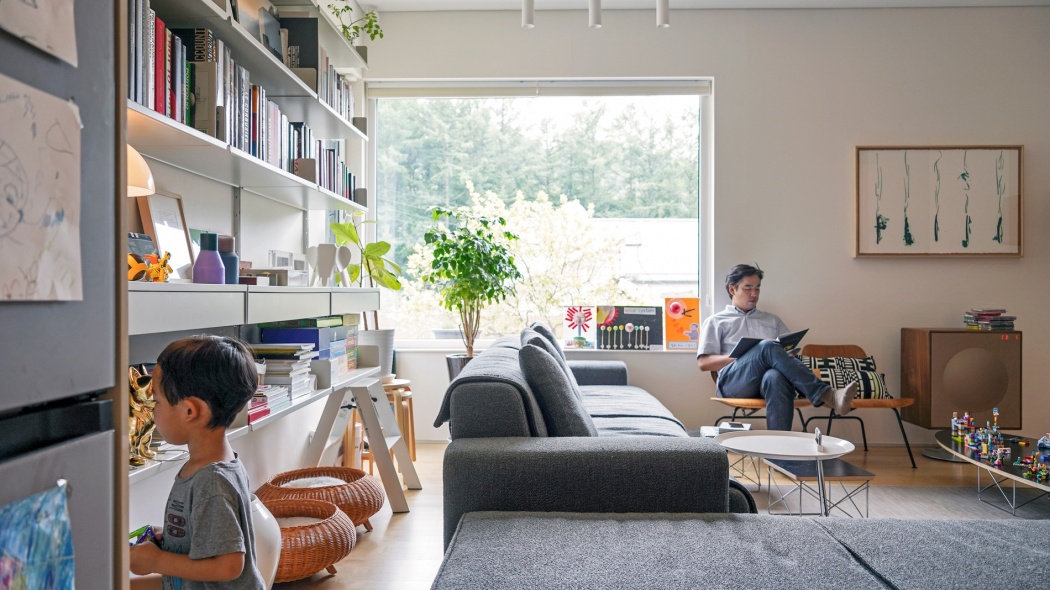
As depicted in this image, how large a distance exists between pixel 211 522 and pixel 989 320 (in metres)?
4.78

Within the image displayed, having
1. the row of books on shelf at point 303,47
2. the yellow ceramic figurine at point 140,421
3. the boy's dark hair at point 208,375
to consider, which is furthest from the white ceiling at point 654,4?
the boy's dark hair at point 208,375

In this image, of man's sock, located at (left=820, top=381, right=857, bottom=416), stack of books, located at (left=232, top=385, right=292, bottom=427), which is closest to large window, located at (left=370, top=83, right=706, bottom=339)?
man's sock, located at (left=820, top=381, right=857, bottom=416)

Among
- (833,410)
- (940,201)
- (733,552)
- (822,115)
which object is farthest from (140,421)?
(940,201)

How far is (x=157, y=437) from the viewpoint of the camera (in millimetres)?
1852

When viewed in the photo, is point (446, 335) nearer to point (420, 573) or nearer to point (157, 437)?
point (420, 573)

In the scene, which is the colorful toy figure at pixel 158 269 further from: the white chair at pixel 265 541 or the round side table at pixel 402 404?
the round side table at pixel 402 404

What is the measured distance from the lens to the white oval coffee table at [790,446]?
2.58 m

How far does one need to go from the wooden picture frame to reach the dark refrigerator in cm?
157

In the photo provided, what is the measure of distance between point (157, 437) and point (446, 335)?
3284 mm

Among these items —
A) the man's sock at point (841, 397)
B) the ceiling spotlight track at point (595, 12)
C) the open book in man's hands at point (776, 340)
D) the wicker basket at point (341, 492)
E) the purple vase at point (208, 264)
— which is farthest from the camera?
the open book in man's hands at point (776, 340)

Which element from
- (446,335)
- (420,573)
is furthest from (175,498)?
(446,335)

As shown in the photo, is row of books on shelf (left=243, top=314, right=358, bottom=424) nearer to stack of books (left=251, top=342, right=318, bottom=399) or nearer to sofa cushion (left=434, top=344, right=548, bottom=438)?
stack of books (left=251, top=342, right=318, bottom=399)

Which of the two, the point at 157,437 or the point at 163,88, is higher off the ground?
the point at 163,88

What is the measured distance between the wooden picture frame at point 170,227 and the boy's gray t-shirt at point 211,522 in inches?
41.2
